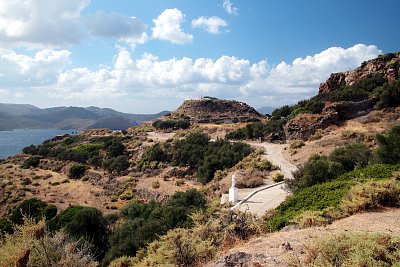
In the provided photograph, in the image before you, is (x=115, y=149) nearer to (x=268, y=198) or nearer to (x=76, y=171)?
(x=76, y=171)

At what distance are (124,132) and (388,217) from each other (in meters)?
65.8

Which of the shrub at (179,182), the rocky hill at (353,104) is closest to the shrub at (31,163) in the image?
the shrub at (179,182)

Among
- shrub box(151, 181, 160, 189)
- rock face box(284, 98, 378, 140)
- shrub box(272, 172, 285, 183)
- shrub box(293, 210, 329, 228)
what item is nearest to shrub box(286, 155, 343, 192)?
shrub box(293, 210, 329, 228)

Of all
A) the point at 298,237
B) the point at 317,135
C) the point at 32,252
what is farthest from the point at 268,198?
the point at 317,135

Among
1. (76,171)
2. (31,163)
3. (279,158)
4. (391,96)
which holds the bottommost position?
(76,171)

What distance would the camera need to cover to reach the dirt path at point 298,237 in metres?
6.68

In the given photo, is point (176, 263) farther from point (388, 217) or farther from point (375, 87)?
point (375, 87)

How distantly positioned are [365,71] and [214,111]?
39.7 metres

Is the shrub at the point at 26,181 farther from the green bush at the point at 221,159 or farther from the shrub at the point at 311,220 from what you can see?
the shrub at the point at 311,220

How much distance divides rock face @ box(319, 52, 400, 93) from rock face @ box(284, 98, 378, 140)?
9.75 meters

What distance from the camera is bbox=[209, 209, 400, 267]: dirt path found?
6.68m

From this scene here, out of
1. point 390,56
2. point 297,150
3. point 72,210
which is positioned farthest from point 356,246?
point 390,56

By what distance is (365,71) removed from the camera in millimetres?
48594

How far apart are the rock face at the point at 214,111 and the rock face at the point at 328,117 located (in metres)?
34.2
